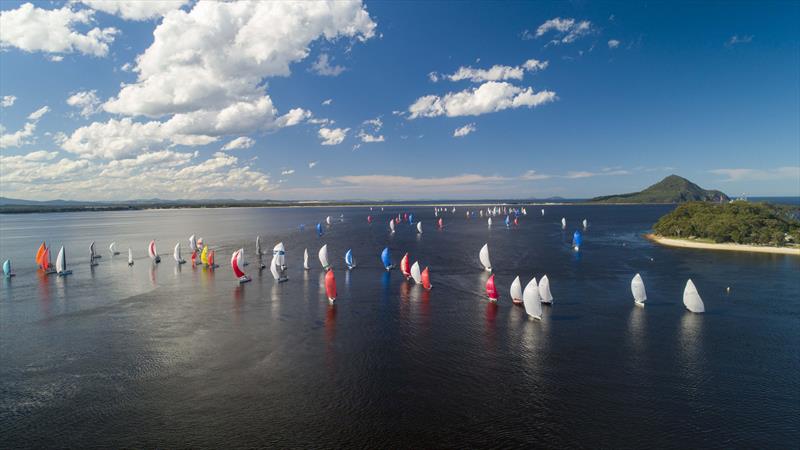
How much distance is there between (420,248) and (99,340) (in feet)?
208

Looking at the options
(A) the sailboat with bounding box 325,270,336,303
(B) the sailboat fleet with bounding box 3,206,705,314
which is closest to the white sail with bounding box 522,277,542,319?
(B) the sailboat fleet with bounding box 3,206,705,314

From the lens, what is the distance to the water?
2142cm

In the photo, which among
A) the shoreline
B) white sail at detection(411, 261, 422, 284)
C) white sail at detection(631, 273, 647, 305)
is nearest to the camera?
white sail at detection(631, 273, 647, 305)

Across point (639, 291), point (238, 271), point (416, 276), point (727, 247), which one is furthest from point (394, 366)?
point (727, 247)

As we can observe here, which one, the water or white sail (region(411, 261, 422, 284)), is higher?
white sail (region(411, 261, 422, 284))

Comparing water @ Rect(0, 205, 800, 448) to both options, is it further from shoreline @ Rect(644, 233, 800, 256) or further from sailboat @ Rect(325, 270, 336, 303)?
shoreline @ Rect(644, 233, 800, 256)

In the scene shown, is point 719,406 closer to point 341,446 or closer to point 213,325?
point 341,446

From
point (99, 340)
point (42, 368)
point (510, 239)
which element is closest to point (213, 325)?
point (99, 340)

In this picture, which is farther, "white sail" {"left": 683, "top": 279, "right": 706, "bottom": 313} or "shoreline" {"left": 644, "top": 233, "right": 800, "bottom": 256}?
"shoreline" {"left": 644, "top": 233, "right": 800, "bottom": 256}

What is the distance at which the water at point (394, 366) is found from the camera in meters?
21.4

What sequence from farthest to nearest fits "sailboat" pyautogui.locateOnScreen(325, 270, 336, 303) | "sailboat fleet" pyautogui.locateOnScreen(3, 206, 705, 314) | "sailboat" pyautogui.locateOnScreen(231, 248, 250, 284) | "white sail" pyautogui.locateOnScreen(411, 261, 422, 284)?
"sailboat" pyautogui.locateOnScreen(231, 248, 250, 284)
"white sail" pyautogui.locateOnScreen(411, 261, 422, 284)
"sailboat" pyautogui.locateOnScreen(325, 270, 336, 303)
"sailboat fleet" pyautogui.locateOnScreen(3, 206, 705, 314)

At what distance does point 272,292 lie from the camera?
166ft

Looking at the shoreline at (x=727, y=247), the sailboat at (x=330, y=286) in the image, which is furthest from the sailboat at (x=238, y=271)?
the shoreline at (x=727, y=247)

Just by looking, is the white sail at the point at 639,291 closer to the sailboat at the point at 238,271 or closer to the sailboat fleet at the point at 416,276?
the sailboat fleet at the point at 416,276
